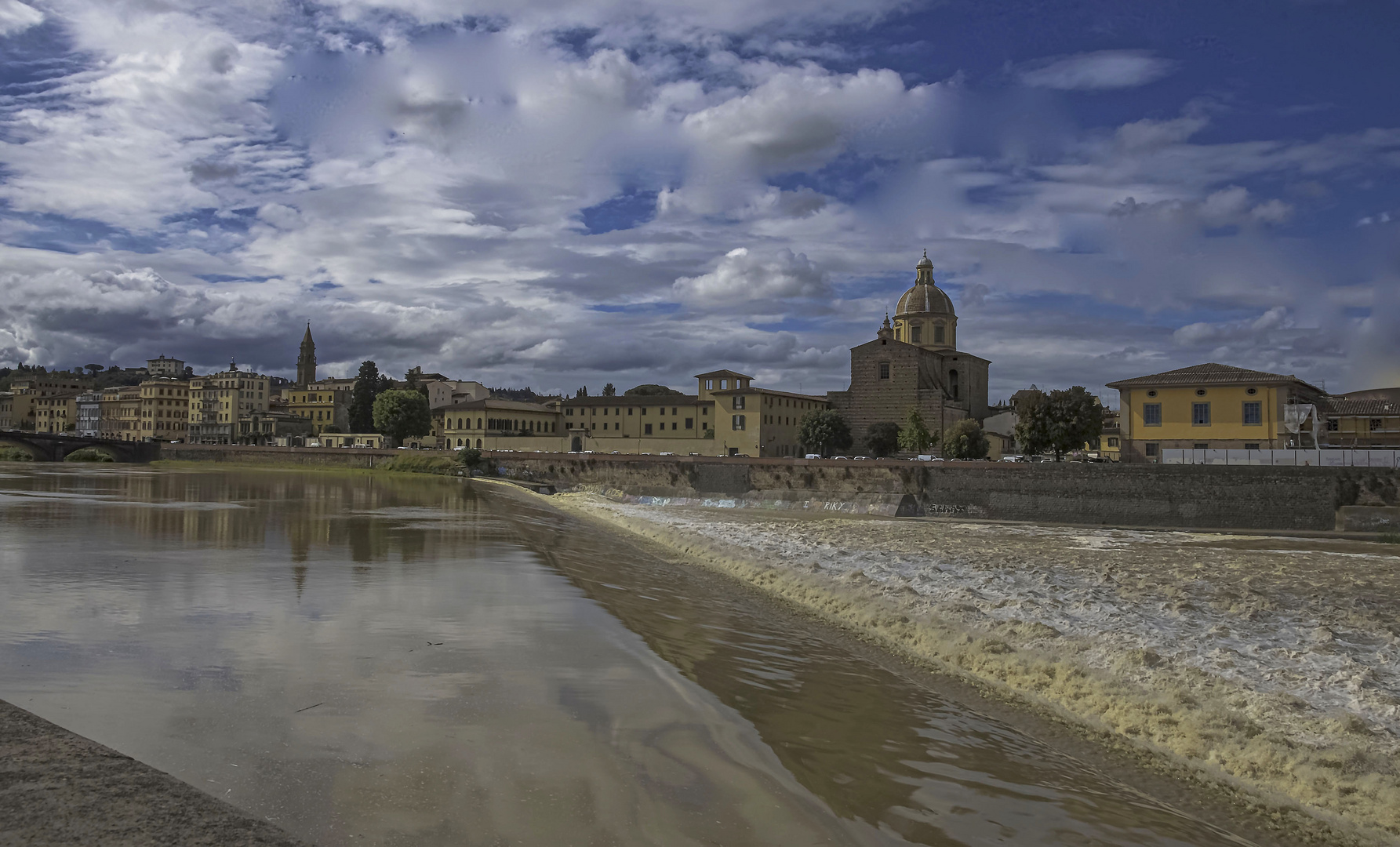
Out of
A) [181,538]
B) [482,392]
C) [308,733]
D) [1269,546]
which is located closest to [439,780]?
[308,733]

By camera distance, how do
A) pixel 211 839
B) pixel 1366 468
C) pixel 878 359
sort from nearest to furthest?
pixel 211 839 → pixel 1366 468 → pixel 878 359

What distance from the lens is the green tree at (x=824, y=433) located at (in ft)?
256

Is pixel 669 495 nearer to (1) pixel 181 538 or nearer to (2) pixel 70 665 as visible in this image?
(1) pixel 181 538

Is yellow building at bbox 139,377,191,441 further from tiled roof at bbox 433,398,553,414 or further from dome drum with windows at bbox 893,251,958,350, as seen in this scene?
dome drum with windows at bbox 893,251,958,350

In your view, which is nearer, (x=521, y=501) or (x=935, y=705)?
(x=935, y=705)

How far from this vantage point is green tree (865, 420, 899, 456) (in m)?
77.5

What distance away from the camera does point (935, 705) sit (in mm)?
9367

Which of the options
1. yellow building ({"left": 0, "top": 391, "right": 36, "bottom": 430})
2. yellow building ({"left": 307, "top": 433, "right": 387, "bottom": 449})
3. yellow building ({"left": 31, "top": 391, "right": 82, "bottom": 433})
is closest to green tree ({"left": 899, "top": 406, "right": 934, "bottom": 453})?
yellow building ({"left": 307, "top": 433, "right": 387, "bottom": 449})

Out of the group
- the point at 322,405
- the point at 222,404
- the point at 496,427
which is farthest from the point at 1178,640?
the point at 222,404

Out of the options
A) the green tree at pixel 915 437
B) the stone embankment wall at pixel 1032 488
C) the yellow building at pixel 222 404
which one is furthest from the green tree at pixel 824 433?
the yellow building at pixel 222 404

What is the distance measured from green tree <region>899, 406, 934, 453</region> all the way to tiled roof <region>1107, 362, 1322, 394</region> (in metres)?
23.0

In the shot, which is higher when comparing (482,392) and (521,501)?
(482,392)

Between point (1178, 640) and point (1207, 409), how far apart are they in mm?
43482

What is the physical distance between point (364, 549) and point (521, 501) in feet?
84.4
